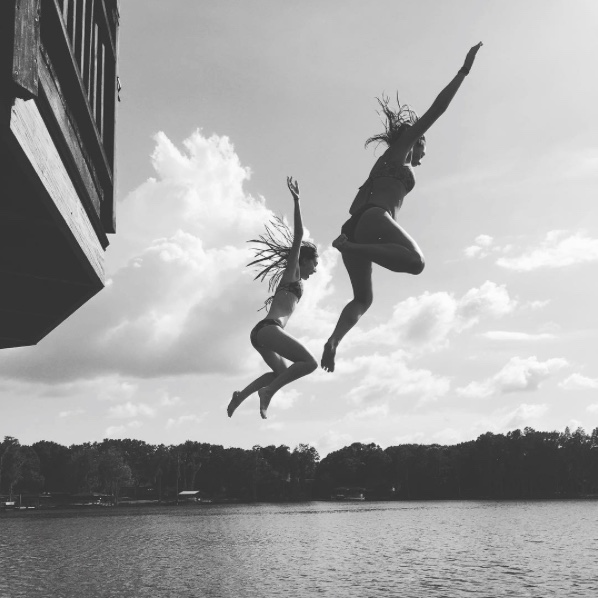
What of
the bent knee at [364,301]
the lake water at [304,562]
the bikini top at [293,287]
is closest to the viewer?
the bent knee at [364,301]

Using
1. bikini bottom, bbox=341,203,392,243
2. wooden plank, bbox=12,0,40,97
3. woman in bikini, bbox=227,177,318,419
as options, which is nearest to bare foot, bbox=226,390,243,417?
woman in bikini, bbox=227,177,318,419

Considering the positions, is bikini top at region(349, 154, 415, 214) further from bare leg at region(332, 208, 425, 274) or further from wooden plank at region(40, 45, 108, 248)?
wooden plank at region(40, 45, 108, 248)

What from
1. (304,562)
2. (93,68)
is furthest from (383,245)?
(304,562)

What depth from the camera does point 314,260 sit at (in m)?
7.50

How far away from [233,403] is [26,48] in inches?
178

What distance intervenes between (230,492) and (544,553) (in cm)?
12789

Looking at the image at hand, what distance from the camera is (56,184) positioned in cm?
447

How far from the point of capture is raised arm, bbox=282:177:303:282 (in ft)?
23.2

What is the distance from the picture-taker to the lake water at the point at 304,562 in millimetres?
30297

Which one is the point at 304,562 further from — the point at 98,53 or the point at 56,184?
the point at 56,184

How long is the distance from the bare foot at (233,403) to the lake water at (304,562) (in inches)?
897

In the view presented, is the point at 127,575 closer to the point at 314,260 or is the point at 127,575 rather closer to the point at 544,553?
the point at 544,553

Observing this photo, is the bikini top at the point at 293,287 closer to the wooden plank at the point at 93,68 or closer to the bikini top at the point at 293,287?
the bikini top at the point at 293,287

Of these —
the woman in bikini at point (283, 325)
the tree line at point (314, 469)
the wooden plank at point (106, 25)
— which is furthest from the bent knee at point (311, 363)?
the tree line at point (314, 469)
